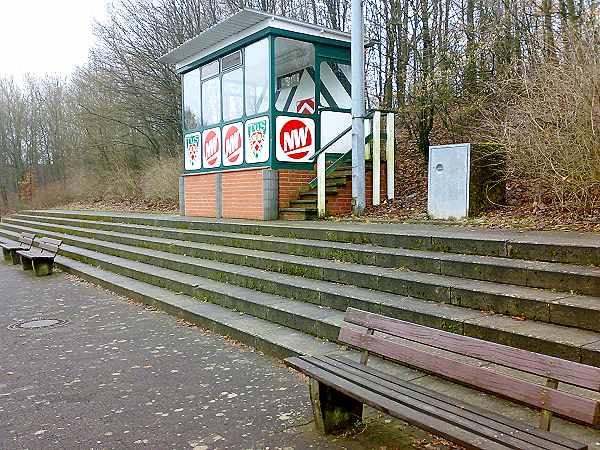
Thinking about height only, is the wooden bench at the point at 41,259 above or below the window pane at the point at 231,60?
below

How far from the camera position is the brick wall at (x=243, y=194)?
11102mm

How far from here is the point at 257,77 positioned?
37.7ft

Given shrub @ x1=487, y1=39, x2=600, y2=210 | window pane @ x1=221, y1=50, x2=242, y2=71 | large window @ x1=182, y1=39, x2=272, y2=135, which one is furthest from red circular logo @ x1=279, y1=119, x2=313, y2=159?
shrub @ x1=487, y1=39, x2=600, y2=210

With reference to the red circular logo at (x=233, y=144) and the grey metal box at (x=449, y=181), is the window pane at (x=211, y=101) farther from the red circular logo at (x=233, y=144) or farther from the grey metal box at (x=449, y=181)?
the grey metal box at (x=449, y=181)

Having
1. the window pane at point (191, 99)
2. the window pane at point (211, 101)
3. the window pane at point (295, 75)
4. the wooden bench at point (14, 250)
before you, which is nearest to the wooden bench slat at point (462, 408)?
the window pane at point (295, 75)

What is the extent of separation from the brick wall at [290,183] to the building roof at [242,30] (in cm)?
298

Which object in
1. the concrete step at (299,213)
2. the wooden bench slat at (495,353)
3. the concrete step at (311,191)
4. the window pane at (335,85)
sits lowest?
the wooden bench slat at (495,353)

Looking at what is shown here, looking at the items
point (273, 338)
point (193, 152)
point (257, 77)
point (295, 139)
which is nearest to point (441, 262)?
point (273, 338)

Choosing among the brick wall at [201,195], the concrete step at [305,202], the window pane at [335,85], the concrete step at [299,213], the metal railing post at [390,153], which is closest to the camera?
the concrete step at [299,213]

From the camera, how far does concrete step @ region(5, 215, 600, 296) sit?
4441 mm

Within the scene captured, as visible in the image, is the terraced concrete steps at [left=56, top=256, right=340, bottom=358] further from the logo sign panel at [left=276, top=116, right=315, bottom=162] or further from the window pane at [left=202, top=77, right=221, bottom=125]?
the window pane at [left=202, top=77, right=221, bottom=125]

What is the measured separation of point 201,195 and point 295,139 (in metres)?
3.48

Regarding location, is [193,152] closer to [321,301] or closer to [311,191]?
[311,191]

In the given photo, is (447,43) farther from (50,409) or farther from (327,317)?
(50,409)
